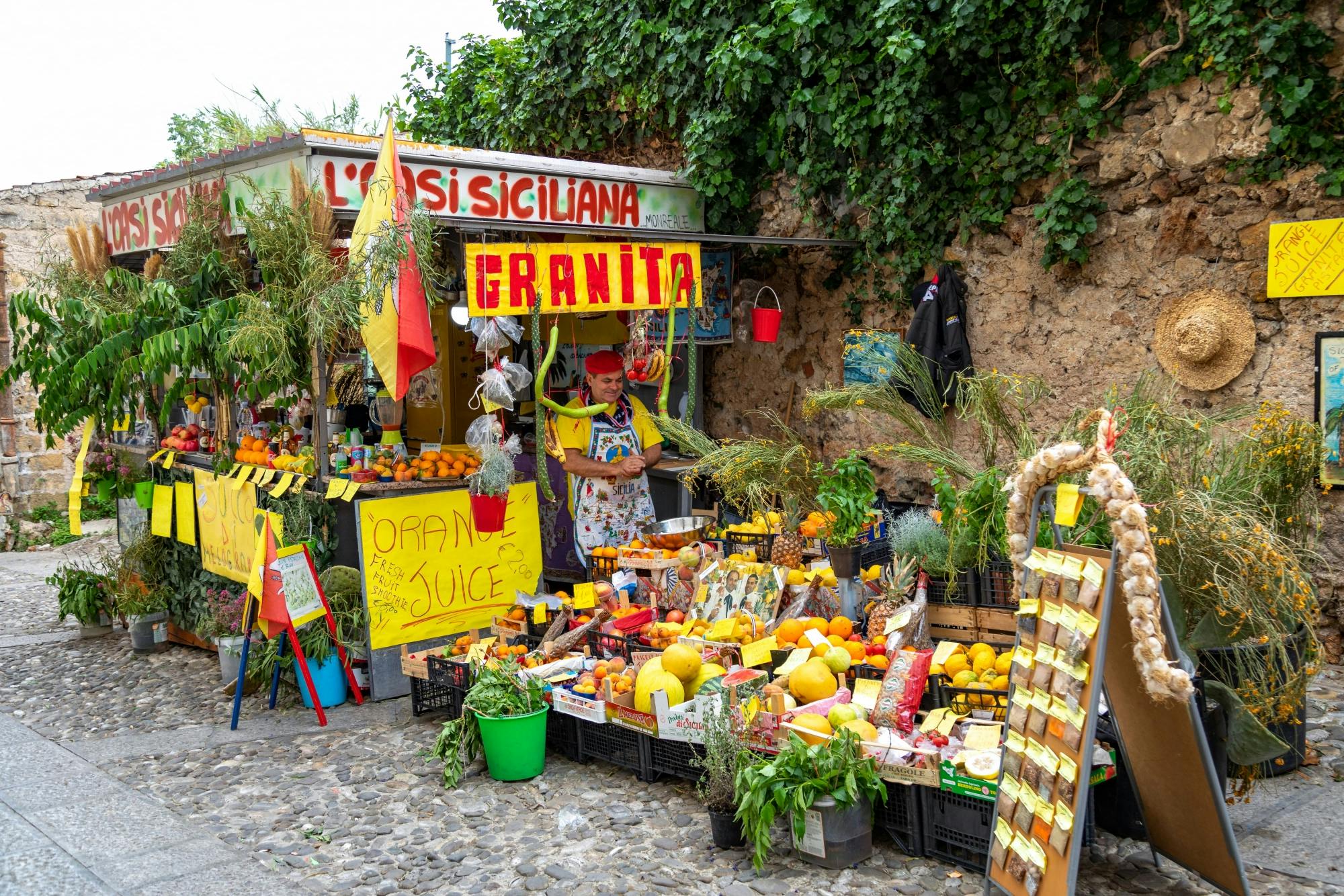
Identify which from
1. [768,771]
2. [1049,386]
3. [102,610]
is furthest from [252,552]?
[1049,386]

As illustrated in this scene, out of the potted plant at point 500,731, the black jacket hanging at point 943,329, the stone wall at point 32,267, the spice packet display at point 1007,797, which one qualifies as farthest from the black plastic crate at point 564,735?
the stone wall at point 32,267

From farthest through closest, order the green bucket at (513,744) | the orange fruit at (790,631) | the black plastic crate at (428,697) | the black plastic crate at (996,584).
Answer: the black plastic crate at (428,697) → the orange fruit at (790,631) → the green bucket at (513,744) → the black plastic crate at (996,584)

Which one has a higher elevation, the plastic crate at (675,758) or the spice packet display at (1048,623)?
the spice packet display at (1048,623)

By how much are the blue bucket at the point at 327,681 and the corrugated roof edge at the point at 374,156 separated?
3080mm

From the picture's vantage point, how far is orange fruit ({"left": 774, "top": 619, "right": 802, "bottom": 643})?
16.9 feet

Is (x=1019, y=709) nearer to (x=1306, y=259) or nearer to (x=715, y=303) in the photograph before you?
(x=1306, y=259)

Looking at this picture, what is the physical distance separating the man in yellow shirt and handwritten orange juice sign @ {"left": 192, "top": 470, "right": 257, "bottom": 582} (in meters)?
2.05

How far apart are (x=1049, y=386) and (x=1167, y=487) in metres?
2.89

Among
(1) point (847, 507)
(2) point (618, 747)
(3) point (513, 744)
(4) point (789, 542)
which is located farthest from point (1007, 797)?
(4) point (789, 542)

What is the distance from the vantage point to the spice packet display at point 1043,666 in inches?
129

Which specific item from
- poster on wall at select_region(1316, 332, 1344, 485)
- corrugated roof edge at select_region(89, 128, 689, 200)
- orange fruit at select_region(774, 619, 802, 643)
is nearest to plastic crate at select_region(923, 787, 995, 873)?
orange fruit at select_region(774, 619, 802, 643)

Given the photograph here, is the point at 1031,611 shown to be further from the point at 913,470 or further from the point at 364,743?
the point at 913,470

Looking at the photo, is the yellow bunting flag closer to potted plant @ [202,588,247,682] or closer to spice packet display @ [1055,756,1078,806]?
potted plant @ [202,588,247,682]

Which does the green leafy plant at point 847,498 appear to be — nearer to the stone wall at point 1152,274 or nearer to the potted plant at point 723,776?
the potted plant at point 723,776
